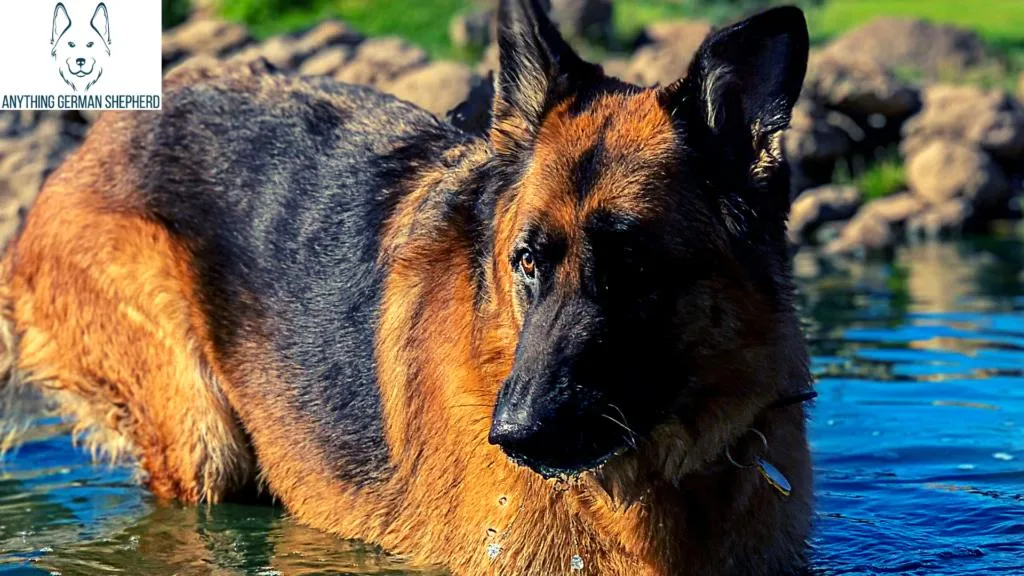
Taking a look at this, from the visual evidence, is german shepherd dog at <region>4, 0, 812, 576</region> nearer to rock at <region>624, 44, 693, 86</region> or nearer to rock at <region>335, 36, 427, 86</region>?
rock at <region>335, 36, 427, 86</region>

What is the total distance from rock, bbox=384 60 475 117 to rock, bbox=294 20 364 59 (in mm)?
3975

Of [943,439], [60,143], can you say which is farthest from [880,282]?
[60,143]

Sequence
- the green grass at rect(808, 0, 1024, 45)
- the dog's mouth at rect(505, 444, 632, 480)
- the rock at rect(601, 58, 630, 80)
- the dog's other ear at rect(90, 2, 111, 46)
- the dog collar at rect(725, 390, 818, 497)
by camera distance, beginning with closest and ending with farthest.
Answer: the dog's mouth at rect(505, 444, 632, 480) → the dog collar at rect(725, 390, 818, 497) → the dog's other ear at rect(90, 2, 111, 46) → the rock at rect(601, 58, 630, 80) → the green grass at rect(808, 0, 1024, 45)

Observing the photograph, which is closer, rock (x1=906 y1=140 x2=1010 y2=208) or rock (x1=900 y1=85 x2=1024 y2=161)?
rock (x1=906 y1=140 x2=1010 y2=208)

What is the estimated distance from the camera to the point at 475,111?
24.2ft

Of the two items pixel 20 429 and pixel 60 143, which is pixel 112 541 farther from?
pixel 60 143

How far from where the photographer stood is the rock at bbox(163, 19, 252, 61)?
59.9 ft

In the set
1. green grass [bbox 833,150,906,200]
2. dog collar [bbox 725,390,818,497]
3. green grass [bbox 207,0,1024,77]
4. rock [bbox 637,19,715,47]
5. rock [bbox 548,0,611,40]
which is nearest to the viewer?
dog collar [bbox 725,390,818,497]

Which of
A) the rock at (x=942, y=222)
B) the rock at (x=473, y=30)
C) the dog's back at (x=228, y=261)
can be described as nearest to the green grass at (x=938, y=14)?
the rock at (x=473, y=30)

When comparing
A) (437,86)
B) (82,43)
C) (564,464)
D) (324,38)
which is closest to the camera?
(564,464)

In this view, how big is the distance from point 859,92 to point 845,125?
1.42 feet

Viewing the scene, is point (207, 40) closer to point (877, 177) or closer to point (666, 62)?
point (666, 62)

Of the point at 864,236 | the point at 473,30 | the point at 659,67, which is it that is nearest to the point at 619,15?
the point at 473,30

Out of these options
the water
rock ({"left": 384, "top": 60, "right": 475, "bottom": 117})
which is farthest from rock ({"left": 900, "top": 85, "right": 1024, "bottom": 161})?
the water
